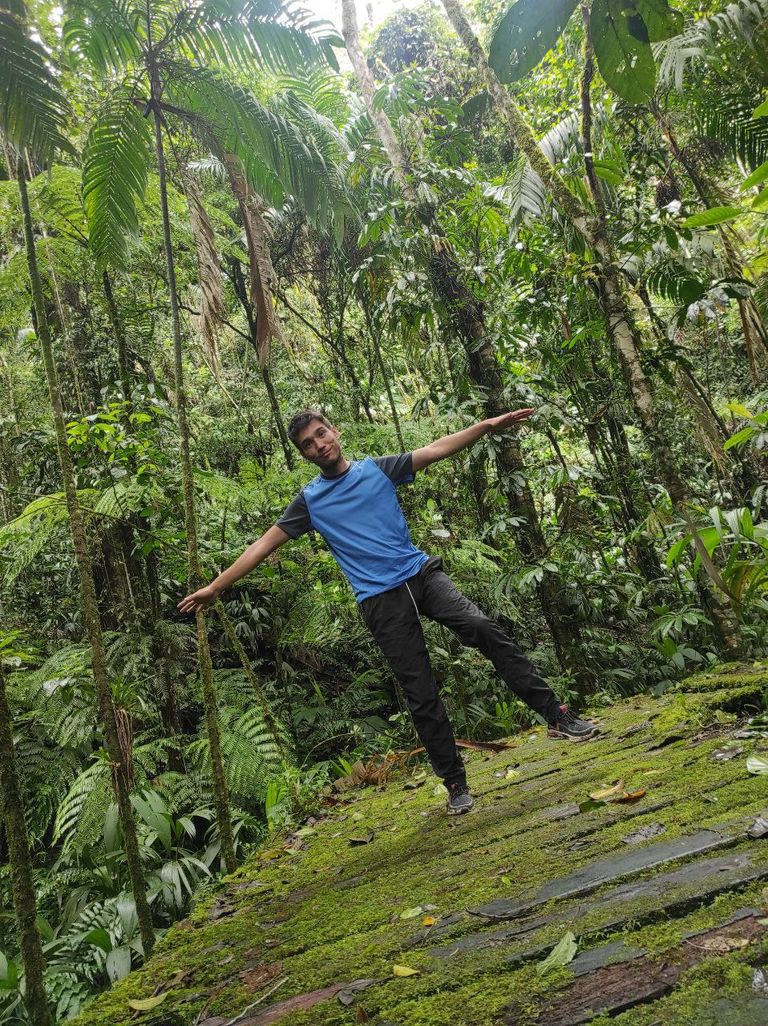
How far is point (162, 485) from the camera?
535 cm

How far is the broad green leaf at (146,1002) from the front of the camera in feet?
5.76

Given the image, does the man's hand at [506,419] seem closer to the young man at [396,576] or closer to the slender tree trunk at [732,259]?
the young man at [396,576]

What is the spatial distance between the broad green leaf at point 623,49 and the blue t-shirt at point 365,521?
74.9 inches

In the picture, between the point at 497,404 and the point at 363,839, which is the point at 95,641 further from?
the point at 497,404

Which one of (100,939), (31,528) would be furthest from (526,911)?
(31,528)

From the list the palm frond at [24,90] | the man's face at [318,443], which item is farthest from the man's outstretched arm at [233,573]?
the palm frond at [24,90]

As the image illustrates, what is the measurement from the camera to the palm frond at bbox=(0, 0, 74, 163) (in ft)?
9.25

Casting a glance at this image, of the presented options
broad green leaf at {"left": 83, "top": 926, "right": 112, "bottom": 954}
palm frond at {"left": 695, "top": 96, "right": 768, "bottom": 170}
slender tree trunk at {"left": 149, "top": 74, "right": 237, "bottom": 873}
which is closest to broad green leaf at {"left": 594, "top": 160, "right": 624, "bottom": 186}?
palm frond at {"left": 695, "top": 96, "right": 768, "bottom": 170}

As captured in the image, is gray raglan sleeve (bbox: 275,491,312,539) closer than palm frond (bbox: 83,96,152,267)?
Yes

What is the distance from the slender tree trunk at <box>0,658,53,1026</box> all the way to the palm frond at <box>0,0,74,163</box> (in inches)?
99.4

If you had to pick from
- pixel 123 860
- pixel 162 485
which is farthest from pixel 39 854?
pixel 162 485

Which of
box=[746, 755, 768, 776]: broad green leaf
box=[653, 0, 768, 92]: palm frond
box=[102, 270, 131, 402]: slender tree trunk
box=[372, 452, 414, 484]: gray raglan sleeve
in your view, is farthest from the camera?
box=[102, 270, 131, 402]: slender tree trunk

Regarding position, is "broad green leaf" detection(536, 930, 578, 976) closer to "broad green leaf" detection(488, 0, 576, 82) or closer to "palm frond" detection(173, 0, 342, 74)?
"broad green leaf" detection(488, 0, 576, 82)

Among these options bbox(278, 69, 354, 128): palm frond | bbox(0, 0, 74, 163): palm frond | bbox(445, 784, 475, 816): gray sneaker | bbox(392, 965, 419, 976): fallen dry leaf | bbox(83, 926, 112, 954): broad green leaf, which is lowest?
bbox(83, 926, 112, 954): broad green leaf
